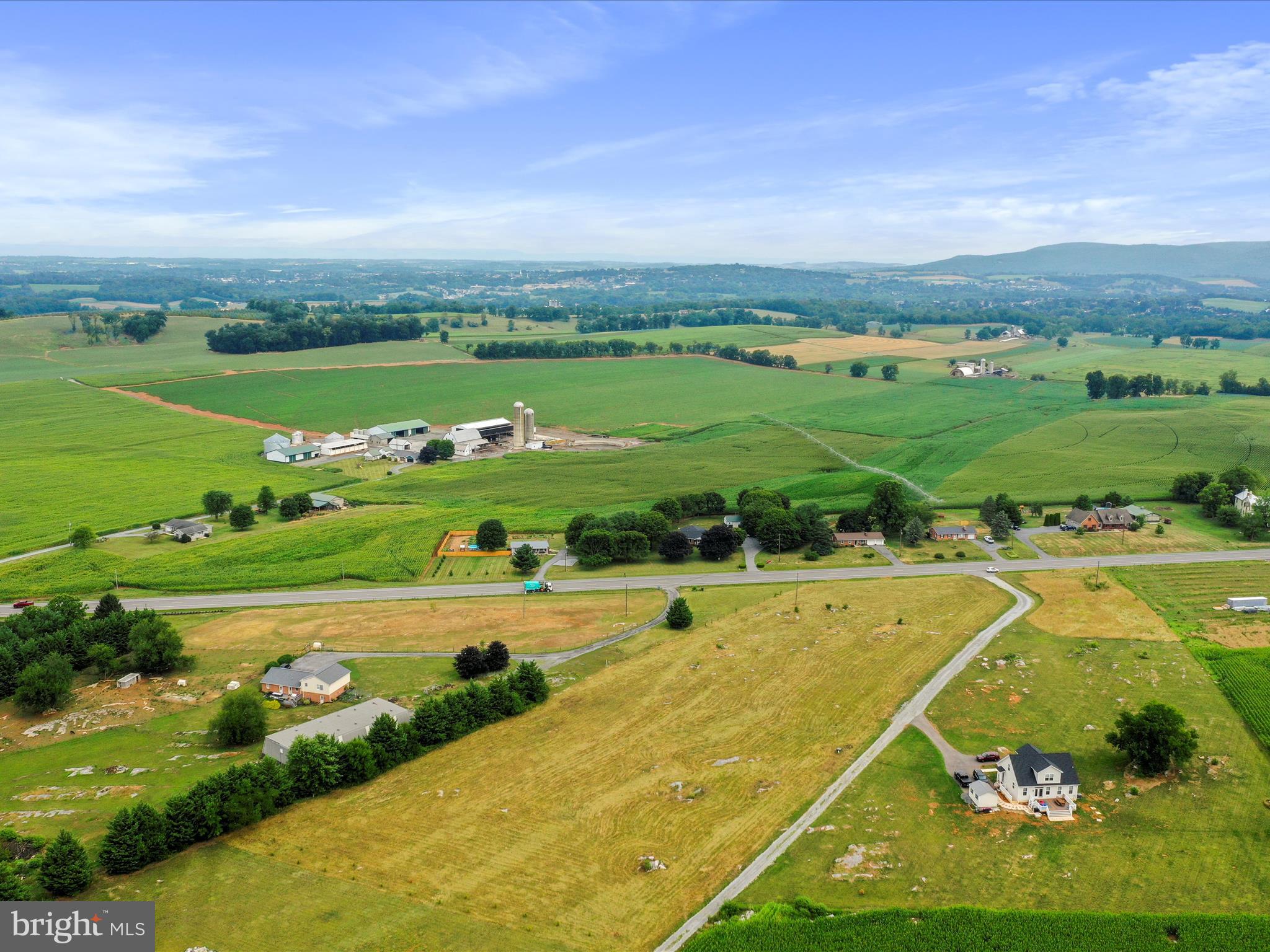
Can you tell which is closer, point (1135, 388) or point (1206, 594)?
point (1206, 594)

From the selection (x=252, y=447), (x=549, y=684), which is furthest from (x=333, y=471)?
(x=549, y=684)

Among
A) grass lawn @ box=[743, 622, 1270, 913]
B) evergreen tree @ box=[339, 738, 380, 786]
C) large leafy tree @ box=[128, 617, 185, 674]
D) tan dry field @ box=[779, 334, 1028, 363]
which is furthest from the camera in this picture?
tan dry field @ box=[779, 334, 1028, 363]

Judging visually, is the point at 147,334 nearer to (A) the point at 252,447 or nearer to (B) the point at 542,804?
(A) the point at 252,447

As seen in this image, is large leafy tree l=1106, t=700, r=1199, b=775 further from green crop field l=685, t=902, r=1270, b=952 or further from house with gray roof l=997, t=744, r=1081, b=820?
green crop field l=685, t=902, r=1270, b=952

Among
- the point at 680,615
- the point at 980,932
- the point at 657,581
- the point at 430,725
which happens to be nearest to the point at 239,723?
the point at 430,725

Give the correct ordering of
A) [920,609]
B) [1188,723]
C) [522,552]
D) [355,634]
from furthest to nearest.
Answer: [522,552], [920,609], [355,634], [1188,723]

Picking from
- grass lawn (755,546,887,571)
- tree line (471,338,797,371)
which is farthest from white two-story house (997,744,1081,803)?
tree line (471,338,797,371)

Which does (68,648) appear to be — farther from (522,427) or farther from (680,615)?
(522,427)
